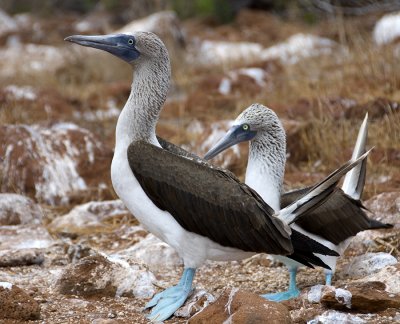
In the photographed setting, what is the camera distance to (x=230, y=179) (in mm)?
4242

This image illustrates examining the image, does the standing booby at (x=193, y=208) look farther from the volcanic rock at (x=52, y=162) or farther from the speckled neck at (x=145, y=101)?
the volcanic rock at (x=52, y=162)

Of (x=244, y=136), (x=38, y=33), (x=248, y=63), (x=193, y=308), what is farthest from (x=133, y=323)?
(x=38, y=33)

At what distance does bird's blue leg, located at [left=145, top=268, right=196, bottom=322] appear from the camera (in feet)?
13.5

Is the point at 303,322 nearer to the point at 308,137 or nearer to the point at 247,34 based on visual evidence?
the point at 308,137

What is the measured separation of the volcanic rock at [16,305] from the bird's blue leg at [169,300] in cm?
57

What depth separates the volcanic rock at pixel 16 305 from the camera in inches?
155

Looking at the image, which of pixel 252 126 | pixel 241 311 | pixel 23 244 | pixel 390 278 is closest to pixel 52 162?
pixel 23 244

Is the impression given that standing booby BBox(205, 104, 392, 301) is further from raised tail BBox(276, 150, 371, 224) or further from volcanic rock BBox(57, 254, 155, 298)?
volcanic rock BBox(57, 254, 155, 298)

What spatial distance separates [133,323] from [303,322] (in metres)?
0.84

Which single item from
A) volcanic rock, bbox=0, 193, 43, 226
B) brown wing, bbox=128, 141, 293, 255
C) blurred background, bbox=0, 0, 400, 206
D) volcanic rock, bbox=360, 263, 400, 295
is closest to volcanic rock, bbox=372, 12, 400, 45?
blurred background, bbox=0, 0, 400, 206

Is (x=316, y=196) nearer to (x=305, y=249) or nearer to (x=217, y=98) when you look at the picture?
(x=305, y=249)

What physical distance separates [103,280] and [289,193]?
120 centimetres

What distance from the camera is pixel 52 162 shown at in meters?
7.19

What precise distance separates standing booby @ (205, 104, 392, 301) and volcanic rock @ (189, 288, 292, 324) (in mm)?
826
